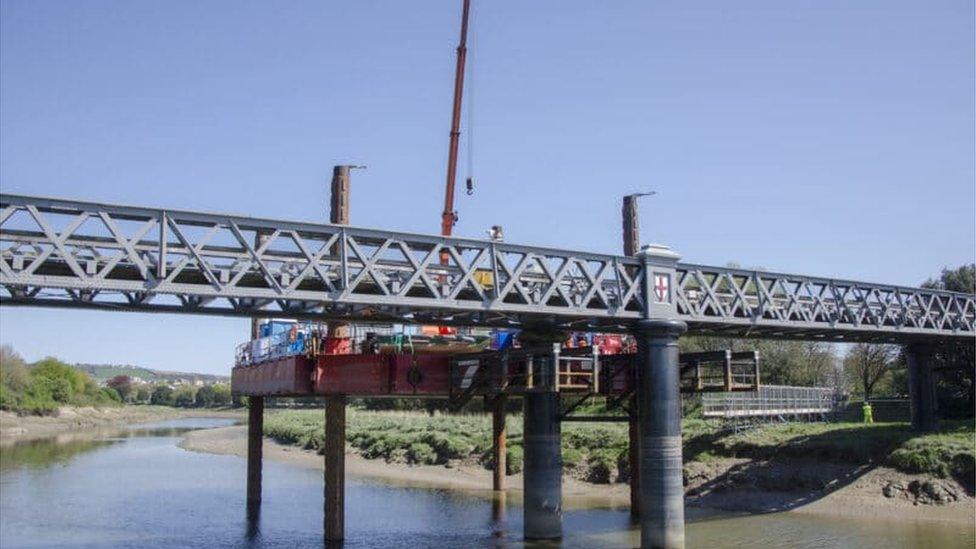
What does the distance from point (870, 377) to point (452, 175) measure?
4912 centimetres

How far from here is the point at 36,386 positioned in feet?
516

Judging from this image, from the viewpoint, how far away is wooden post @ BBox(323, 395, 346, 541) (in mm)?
28986

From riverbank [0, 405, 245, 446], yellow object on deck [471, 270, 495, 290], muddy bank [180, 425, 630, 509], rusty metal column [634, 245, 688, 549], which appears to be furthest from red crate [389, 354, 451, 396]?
riverbank [0, 405, 245, 446]

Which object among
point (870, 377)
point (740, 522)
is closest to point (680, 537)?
point (740, 522)

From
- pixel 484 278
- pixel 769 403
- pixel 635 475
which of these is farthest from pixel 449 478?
pixel 484 278

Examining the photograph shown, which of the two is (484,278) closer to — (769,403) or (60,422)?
(769,403)

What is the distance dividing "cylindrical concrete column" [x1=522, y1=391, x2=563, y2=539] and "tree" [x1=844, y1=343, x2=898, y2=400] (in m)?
52.8

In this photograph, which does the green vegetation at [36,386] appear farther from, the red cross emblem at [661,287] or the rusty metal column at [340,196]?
the red cross emblem at [661,287]

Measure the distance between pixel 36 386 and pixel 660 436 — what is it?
154 meters

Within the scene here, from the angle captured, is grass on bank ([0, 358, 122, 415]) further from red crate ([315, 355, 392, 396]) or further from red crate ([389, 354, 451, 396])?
red crate ([389, 354, 451, 396])

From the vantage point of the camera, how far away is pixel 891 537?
31.1 meters

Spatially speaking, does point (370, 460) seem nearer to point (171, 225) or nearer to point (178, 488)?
point (178, 488)

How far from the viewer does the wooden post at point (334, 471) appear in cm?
2899


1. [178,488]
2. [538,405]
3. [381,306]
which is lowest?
[178,488]
